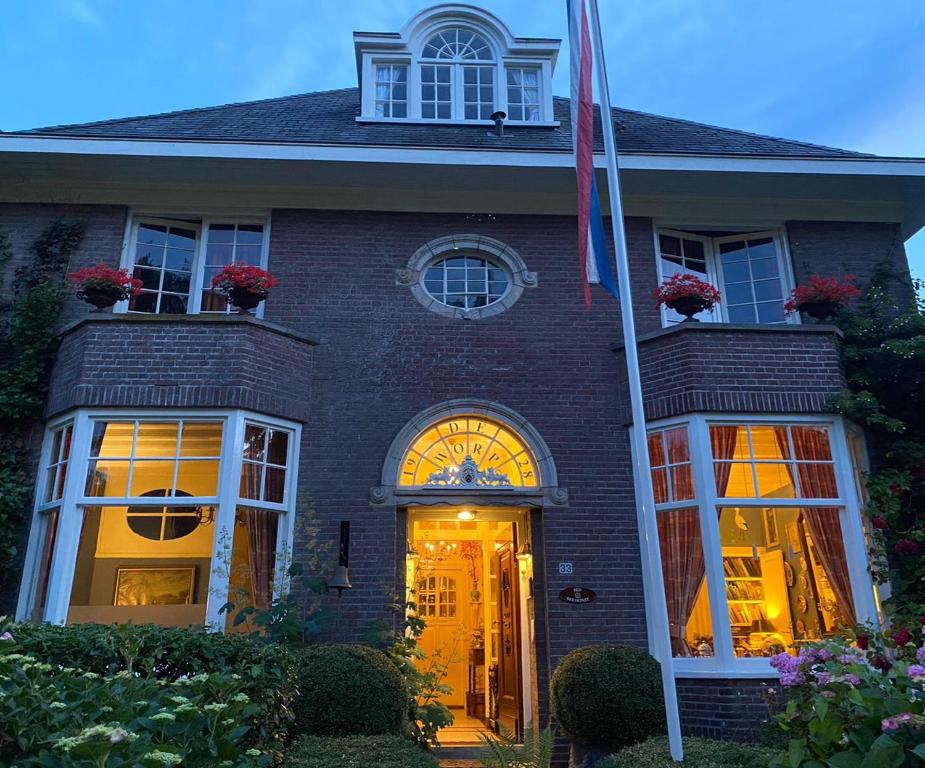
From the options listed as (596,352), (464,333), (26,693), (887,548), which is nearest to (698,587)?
(887,548)

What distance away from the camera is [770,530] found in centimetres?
755

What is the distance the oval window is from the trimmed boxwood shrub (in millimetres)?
4219

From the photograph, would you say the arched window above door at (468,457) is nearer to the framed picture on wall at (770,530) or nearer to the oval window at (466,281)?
the oval window at (466,281)

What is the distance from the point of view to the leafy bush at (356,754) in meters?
4.54

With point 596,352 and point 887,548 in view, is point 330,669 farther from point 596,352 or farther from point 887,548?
point 887,548

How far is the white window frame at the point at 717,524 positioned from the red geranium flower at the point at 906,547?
307 millimetres

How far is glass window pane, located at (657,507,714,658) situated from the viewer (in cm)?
720

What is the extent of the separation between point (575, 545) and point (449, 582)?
4130mm

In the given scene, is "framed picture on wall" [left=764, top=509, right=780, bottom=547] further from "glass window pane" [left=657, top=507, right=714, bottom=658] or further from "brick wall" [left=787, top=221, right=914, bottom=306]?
"brick wall" [left=787, top=221, right=914, bottom=306]

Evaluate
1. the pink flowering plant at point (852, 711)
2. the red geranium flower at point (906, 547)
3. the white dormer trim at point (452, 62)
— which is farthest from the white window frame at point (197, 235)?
the red geranium flower at point (906, 547)

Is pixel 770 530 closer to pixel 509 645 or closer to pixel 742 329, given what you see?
pixel 742 329

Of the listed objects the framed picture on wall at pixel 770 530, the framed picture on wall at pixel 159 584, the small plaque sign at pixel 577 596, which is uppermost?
the framed picture on wall at pixel 770 530

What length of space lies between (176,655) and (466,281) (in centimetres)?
524

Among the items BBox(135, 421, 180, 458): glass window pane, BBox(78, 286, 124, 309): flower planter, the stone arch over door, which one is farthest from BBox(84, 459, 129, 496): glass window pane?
the stone arch over door
